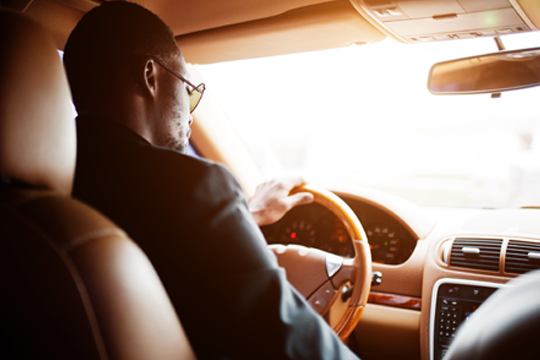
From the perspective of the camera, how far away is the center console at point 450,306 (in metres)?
2.56

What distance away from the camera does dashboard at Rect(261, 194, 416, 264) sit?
3059 mm

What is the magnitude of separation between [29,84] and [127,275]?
1.65ft

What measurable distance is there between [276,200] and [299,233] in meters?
1.06

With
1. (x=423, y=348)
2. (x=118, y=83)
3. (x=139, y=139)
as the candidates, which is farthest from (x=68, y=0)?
(x=423, y=348)

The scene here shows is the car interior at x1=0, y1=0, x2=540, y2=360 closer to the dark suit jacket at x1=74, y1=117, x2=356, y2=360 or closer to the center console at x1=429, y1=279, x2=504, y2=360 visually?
the center console at x1=429, y1=279, x2=504, y2=360

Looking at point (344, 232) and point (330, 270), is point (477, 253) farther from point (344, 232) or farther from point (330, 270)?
point (330, 270)

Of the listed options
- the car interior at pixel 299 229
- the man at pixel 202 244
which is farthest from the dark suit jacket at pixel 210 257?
the car interior at pixel 299 229

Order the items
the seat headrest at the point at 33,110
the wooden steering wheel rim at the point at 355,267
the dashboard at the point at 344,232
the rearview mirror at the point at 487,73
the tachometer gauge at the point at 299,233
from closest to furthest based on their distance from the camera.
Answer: the seat headrest at the point at 33,110 → the wooden steering wheel rim at the point at 355,267 → the rearview mirror at the point at 487,73 → the dashboard at the point at 344,232 → the tachometer gauge at the point at 299,233

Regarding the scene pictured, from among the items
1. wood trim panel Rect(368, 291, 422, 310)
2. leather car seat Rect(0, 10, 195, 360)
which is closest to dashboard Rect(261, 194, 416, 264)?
wood trim panel Rect(368, 291, 422, 310)

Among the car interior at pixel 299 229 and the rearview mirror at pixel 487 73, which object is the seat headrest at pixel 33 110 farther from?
the rearview mirror at pixel 487 73

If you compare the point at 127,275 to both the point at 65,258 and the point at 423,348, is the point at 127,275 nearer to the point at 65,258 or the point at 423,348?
the point at 65,258

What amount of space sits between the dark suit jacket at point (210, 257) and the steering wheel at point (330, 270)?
2.65ft

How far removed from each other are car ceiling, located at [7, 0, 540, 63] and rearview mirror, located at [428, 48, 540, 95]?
169 mm

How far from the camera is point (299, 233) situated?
323 centimetres
